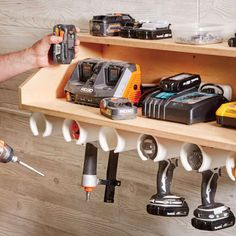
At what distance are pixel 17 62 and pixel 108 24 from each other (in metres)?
0.33

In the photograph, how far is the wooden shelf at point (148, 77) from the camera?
1.54 meters

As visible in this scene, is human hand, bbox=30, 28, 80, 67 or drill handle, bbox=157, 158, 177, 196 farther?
human hand, bbox=30, 28, 80, 67

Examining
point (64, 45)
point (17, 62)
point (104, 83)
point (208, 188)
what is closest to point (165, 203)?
point (208, 188)

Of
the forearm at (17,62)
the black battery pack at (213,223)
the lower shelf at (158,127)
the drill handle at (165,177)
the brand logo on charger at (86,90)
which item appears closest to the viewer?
the lower shelf at (158,127)

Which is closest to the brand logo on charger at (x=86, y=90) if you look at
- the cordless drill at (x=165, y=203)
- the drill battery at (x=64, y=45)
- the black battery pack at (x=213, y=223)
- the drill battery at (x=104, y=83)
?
the drill battery at (x=104, y=83)

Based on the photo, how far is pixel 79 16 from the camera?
2252mm

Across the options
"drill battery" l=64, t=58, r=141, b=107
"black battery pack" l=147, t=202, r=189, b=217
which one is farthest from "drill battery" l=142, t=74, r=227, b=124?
"black battery pack" l=147, t=202, r=189, b=217

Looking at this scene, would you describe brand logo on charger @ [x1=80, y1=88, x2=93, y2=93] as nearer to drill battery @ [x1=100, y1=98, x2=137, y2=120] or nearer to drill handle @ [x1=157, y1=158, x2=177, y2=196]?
drill battery @ [x1=100, y1=98, x2=137, y2=120]

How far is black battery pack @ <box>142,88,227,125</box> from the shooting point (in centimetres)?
160

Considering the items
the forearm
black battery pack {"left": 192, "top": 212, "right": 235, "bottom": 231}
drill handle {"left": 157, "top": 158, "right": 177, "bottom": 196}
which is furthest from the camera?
the forearm

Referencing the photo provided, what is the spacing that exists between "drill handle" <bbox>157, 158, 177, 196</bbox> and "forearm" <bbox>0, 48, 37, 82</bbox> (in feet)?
1.68

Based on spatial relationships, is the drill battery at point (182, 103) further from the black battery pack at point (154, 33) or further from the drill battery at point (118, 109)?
the black battery pack at point (154, 33)

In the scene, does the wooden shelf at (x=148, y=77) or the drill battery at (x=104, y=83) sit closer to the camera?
the wooden shelf at (x=148, y=77)

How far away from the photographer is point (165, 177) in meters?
1.73
